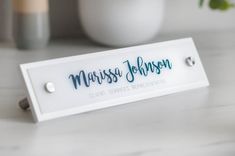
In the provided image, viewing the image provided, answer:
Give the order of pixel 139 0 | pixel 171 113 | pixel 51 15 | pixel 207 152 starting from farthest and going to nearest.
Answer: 1. pixel 51 15
2. pixel 139 0
3. pixel 171 113
4. pixel 207 152

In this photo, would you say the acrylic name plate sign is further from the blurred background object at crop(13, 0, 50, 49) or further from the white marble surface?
the blurred background object at crop(13, 0, 50, 49)

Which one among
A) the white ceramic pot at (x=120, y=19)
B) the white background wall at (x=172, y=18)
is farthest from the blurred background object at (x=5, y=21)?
the white ceramic pot at (x=120, y=19)

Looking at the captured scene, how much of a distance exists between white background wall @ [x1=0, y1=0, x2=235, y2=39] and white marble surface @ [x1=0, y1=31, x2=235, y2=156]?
0.23m

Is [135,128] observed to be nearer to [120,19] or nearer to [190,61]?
[190,61]

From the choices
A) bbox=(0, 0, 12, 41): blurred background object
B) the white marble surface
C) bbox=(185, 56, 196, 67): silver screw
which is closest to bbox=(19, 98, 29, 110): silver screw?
the white marble surface

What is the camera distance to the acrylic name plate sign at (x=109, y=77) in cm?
64

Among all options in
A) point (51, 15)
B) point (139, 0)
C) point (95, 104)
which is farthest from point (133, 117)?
point (51, 15)

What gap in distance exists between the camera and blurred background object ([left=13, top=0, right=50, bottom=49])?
0.90 meters

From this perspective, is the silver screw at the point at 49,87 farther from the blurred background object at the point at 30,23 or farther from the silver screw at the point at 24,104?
the blurred background object at the point at 30,23

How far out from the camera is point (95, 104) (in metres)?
0.67

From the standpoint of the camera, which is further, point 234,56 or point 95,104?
point 234,56

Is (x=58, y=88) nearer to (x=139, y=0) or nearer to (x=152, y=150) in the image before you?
(x=152, y=150)

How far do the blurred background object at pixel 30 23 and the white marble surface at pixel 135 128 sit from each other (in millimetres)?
118

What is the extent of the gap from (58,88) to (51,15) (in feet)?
1.36
